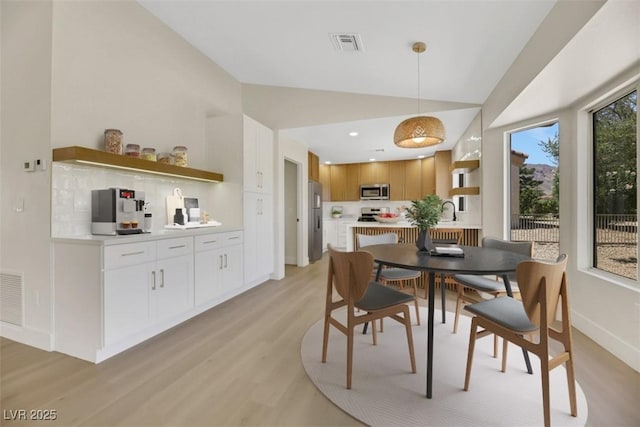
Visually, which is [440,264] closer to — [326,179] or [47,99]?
[47,99]

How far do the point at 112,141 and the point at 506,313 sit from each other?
340 cm

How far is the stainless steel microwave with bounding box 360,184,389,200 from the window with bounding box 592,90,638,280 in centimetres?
443

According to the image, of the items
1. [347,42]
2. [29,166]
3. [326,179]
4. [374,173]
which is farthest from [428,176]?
[29,166]

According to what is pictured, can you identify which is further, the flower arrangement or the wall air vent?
the wall air vent

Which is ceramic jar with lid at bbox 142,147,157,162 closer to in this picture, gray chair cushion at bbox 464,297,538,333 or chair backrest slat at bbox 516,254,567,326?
gray chair cushion at bbox 464,297,538,333

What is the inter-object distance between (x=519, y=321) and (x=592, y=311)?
1567 mm

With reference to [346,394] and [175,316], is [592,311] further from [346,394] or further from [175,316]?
[175,316]

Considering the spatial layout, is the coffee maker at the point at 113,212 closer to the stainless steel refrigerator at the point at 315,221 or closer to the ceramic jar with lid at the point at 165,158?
the ceramic jar with lid at the point at 165,158

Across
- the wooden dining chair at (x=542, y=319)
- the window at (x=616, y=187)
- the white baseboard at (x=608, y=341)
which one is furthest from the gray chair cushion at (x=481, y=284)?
the window at (x=616, y=187)

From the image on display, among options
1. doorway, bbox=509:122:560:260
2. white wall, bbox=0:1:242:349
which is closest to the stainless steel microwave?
doorway, bbox=509:122:560:260

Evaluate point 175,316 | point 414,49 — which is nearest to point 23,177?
point 175,316

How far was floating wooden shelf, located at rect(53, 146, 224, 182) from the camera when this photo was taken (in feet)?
6.97

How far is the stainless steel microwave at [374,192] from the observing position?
6899mm

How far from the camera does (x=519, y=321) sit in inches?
59.2
